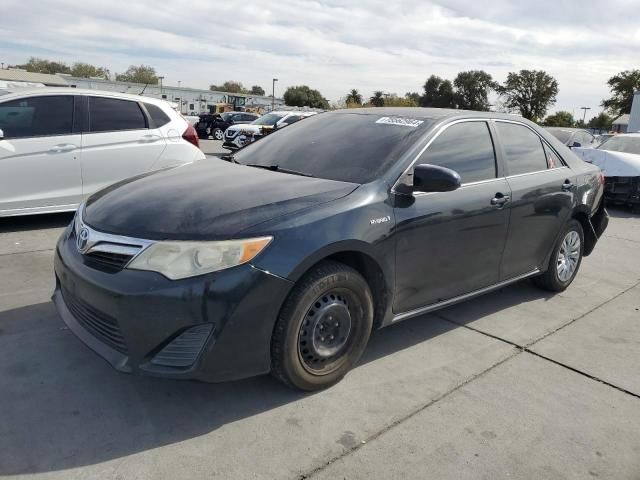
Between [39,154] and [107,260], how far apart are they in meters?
3.91

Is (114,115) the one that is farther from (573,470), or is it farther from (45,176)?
(573,470)

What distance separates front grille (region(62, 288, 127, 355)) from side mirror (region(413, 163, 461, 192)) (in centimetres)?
184

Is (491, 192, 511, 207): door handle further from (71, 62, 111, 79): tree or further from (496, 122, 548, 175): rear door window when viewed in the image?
(71, 62, 111, 79): tree

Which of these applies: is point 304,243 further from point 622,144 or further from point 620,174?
point 622,144

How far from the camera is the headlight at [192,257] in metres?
2.48

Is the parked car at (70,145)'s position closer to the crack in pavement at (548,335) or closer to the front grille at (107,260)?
the front grille at (107,260)

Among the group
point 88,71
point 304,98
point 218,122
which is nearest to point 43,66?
point 88,71

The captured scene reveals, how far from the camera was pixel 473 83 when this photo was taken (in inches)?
3142

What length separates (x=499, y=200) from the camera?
3.80 m

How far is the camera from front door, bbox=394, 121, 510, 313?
10.7 feet

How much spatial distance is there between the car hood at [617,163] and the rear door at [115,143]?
812 cm

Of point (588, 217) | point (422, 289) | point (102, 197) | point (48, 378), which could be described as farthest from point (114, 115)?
point (588, 217)

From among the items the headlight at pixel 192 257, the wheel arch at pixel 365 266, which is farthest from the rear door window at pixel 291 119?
the headlight at pixel 192 257

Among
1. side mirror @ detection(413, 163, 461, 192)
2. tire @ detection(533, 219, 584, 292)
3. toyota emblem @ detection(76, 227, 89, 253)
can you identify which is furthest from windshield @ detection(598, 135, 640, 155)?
toyota emblem @ detection(76, 227, 89, 253)
